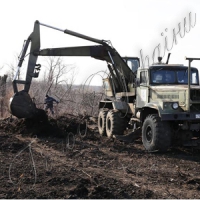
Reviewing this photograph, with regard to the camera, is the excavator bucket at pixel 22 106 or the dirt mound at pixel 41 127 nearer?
the excavator bucket at pixel 22 106

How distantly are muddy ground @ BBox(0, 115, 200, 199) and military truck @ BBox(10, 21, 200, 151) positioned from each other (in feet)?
1.92

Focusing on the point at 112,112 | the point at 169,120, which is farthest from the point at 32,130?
the point at 169,120

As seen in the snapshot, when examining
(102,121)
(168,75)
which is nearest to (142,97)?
(168,75)

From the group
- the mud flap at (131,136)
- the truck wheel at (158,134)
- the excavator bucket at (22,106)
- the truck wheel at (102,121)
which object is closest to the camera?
the truck wheel at (158,134)

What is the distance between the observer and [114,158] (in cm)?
937

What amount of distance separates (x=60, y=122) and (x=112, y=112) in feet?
7.90

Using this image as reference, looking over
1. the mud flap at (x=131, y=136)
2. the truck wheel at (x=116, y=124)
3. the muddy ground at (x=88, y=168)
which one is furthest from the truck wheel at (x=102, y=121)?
the mud flap at (x=131, y=136)

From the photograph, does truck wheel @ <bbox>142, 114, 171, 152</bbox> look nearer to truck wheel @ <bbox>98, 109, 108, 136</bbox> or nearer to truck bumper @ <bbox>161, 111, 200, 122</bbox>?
truck bumper @ <bbox>161, 111, 200, 122</bbox>

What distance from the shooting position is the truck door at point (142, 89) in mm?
11259

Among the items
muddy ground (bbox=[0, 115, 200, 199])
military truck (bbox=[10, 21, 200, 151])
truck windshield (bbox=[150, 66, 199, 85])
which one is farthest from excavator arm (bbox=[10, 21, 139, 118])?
truck windshield (bbox=[150, 66, 199, 85])

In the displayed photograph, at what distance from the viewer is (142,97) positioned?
37.8 feet

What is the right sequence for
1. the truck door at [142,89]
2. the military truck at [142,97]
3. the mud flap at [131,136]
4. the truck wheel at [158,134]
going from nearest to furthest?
the truck wheel at [158,134] → the military truck at [142,97] → the truck door at [142,89] → the mud flap at [131,136]

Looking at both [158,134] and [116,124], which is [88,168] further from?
[116,124]

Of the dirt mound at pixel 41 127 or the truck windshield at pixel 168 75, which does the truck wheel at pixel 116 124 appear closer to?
the dirt mound at pixel 41 127
